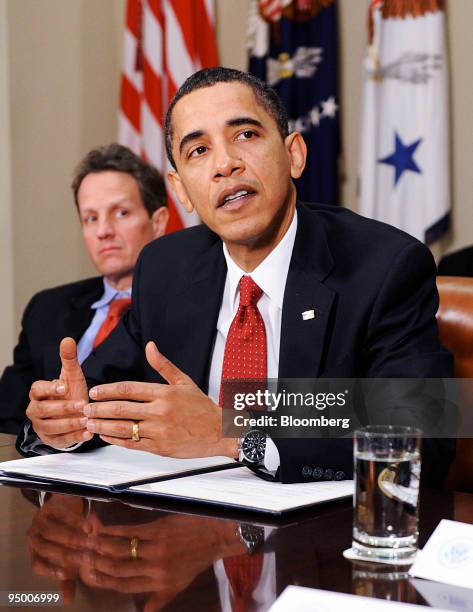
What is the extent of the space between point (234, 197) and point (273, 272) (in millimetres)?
207

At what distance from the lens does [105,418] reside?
1642mm

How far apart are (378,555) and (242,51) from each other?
428 centimetres

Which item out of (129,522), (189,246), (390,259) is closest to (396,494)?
(129,522)

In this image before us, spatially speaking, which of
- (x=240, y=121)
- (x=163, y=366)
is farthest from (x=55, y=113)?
(x=163, y=366)

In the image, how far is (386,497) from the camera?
1.14m

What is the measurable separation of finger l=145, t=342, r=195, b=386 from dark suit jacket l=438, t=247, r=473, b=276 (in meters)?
2.23

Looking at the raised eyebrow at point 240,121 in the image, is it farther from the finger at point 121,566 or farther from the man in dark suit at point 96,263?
the man in dark suit at point 96,263

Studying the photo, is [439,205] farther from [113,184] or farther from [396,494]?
[396,494]

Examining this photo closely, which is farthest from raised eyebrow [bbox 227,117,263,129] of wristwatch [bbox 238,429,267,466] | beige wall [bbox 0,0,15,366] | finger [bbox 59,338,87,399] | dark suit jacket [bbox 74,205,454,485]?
beige wall [bbox 0,0,15,366]

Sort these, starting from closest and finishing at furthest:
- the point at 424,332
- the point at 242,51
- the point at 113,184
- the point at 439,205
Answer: the point at 424,332, the point at 113,184, the point at 439,205, the point at 242,51

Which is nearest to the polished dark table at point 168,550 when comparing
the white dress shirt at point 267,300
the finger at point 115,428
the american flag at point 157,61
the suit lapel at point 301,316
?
the finger at point 115,428

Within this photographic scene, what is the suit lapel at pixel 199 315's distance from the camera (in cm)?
212

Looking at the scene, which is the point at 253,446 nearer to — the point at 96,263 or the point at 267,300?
the point at 267,300

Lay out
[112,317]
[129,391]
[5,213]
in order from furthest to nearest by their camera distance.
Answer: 1. [5,213]
2. [112,317]
3. [129,391]
